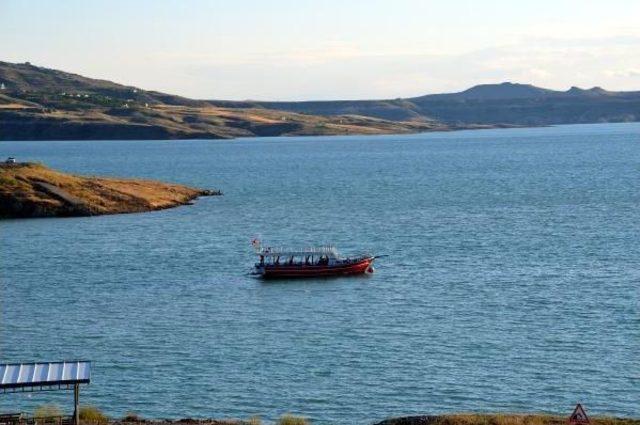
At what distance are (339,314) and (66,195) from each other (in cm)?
6313

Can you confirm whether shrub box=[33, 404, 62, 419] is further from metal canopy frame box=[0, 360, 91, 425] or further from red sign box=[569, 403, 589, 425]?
red sign box=[569, 403, 589, 425]

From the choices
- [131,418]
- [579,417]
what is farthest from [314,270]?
[579,417]

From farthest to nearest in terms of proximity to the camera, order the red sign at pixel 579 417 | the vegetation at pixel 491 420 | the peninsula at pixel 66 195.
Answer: the peninsula at pixel 66 195
the vegetation at pixel 491 420
the red sign at pixel 579 417

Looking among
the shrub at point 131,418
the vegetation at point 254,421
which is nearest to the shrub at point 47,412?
the shrub at point 131,418

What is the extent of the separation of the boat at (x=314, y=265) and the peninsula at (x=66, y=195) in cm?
4158

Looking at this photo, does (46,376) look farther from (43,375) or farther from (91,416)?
(91,416)

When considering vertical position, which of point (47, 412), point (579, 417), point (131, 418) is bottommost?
point (131, 418)

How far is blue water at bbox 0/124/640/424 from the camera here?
4816 centimetres

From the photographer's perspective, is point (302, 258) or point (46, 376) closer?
point (46, 376)

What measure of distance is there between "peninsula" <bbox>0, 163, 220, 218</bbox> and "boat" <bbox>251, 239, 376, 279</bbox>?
4158 centimetres

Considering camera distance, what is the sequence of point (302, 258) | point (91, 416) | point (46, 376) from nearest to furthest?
point (46, 376)
point (91, 416)
point (302, 258)

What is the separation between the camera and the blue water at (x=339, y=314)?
1896 inches

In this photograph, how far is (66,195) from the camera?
121812mm

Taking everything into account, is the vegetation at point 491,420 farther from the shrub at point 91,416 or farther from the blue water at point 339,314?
the shrub at point 91,416
